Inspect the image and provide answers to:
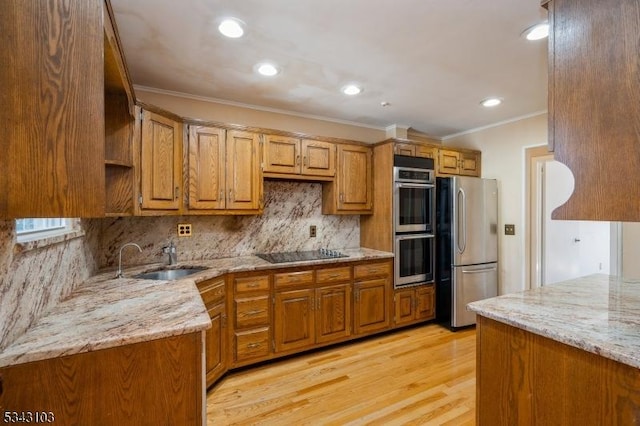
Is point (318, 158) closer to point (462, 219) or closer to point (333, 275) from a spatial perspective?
point (333, 275)

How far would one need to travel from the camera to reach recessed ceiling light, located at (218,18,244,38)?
5.66 ft

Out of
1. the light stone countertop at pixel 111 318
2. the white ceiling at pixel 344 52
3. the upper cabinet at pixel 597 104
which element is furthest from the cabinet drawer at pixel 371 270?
the upper cabinet at pixel 597 104

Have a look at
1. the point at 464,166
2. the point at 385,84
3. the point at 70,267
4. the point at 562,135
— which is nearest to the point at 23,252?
the point at 70,267

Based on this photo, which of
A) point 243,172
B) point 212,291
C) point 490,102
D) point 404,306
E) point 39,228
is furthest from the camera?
point 404,306

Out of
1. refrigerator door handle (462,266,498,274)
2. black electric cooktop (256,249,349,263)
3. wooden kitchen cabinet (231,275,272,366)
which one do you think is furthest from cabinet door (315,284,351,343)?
refrigerator door handle (462,266,498,274)

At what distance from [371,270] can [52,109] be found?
2.75 metres

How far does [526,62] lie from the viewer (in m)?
2.20

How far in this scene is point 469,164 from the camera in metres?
3.74

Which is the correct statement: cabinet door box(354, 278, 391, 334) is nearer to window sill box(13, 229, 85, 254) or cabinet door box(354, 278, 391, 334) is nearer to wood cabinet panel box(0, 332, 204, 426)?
wood cabinet panel box(0, 332, 204, 426)

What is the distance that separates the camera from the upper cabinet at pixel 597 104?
78cm

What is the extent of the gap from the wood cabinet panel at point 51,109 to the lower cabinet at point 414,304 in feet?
9.80

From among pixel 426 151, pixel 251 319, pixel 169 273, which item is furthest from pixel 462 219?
pixel 169 273

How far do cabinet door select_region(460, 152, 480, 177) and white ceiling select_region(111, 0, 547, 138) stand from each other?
2.14ft

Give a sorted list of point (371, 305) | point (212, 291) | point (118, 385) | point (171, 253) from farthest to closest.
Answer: point (371, 305) → point (171, 253) → point (212, 291) → point (118, 385)
